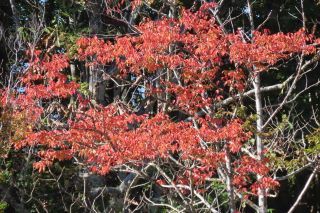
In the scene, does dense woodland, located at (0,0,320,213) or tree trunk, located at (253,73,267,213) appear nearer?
dense woodland, located at (0,0,320,213)

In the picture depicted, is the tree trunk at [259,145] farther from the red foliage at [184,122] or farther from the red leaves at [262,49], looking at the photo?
the red leaves at [262,49]

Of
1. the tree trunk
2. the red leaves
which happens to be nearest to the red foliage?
the red leaves

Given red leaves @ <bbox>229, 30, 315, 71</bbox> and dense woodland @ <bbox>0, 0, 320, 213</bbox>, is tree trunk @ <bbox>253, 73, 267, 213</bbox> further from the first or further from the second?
red leaves @ <bbox>229, 30, 315, 71</bbox>

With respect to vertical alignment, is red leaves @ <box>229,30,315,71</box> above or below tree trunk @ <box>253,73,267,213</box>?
above

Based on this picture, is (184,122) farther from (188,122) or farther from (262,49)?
(262,49)

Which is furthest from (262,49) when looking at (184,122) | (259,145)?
(184,122)

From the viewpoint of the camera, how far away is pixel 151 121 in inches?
300

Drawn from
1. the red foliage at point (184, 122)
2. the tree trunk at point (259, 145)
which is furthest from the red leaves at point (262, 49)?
the tree trunk at point (259, 145)

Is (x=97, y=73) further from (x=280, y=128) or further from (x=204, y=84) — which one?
(x=280, y=128)

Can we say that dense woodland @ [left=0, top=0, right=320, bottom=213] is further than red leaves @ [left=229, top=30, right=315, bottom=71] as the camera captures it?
No

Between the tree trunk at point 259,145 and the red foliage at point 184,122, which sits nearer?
the red foliage at point 184,122

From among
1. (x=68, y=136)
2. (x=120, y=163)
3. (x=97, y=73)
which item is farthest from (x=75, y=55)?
(x=120, y=163)

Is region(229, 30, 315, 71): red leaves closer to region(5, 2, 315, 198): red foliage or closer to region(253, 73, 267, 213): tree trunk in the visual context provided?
region(5, 2, 315, 198): red foliage

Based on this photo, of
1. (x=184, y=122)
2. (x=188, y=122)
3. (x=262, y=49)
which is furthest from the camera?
(x=188, y=122)
